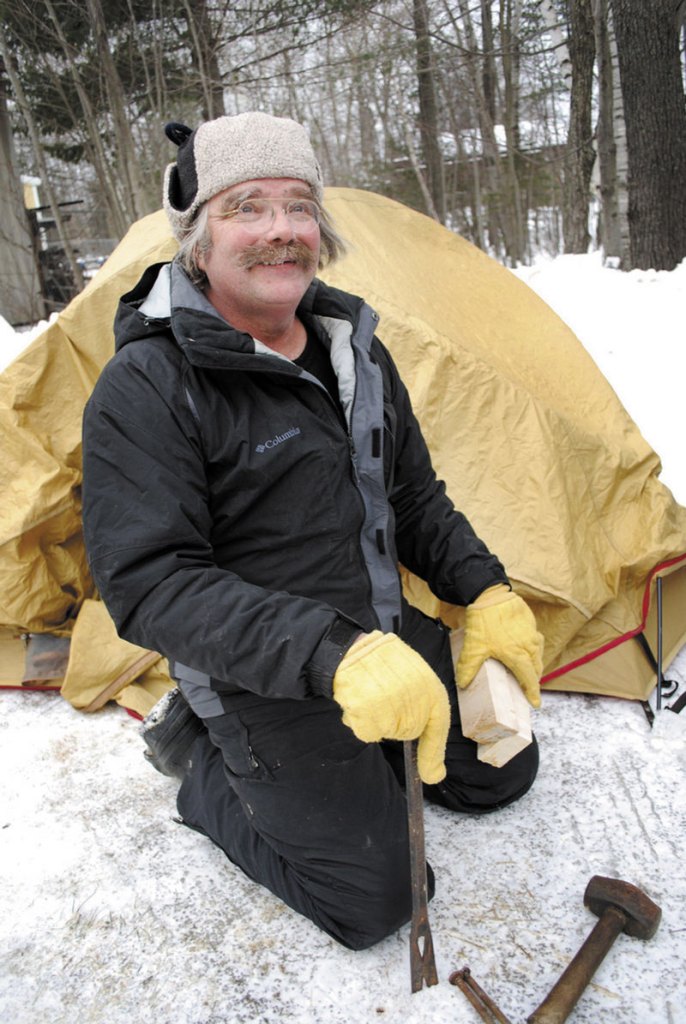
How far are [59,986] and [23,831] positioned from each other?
563 millimetres

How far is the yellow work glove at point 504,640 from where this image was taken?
1974 mm

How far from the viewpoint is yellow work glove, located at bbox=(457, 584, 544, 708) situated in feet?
6.48

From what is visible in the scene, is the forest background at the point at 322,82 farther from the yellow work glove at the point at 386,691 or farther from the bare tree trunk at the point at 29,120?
the yellow work glove at the point at 386,691

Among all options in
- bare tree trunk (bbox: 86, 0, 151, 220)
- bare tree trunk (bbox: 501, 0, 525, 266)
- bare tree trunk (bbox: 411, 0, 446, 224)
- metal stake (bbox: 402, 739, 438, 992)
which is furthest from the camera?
bare tree trunk (bbox: 411, 0, 446, 224)

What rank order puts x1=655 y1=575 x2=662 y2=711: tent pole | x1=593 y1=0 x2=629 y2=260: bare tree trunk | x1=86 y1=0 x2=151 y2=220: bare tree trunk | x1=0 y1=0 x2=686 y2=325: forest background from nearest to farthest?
x1=655 y1=575 x2=662 y2=711: tent pole → x1=0 y1=0 x2=686 y2=325: forest background → x1=593 y1=0 x2=629 y2=260: bare tree trunk → x1=86 y1=0 x2=151 y2=220: bare tree trunk

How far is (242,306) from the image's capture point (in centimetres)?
183

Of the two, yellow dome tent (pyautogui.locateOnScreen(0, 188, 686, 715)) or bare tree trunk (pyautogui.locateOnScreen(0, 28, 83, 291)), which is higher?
bare tree trunk (pyautogui.locateOnScreen(0, 28, 83, 291))

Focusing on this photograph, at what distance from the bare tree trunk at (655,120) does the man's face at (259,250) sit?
456 cm

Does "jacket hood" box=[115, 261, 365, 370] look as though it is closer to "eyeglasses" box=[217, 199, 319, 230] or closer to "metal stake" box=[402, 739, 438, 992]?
"eyeglasses" box=[217, 199, 319, 230]

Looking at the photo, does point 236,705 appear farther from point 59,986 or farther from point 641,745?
point 641,745

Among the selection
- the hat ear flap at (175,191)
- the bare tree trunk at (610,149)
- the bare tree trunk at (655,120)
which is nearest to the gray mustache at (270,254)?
the hat ear flap at (175,191)

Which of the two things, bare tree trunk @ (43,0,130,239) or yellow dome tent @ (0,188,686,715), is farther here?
bare tree trunk @ (43,0,130,239)

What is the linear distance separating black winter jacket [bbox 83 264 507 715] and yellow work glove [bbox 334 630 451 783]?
0.04 m

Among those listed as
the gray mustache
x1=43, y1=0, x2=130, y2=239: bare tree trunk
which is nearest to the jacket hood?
the gray mustache
